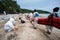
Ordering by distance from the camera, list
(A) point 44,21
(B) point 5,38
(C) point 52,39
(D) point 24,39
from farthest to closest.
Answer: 1. (A) point 44,21
2. (C) point 52,39
3. (B) point 5,38
4. (D) point 24,39

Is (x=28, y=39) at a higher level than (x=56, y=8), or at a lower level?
lower

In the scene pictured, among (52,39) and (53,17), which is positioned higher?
(53,17)

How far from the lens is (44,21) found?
47.7 ft

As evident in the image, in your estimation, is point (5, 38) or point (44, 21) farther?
point (44, 21)

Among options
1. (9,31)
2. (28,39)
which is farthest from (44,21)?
(28,39)

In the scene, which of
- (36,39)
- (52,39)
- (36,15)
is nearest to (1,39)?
(36,39)

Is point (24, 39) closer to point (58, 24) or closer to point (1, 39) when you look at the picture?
point (1, 39)

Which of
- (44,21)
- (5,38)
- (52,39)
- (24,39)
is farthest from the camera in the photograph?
(44,21)

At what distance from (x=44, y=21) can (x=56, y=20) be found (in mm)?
2642

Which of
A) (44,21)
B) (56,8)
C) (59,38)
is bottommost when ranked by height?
(59,38)

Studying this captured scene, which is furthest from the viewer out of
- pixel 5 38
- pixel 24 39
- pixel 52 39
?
pixel 52 39

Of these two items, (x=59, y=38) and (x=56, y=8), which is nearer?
(x=56, y=8)

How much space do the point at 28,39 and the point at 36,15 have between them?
4719mm

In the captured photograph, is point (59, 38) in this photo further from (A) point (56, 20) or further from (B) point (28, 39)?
(B) point (28, 39)
